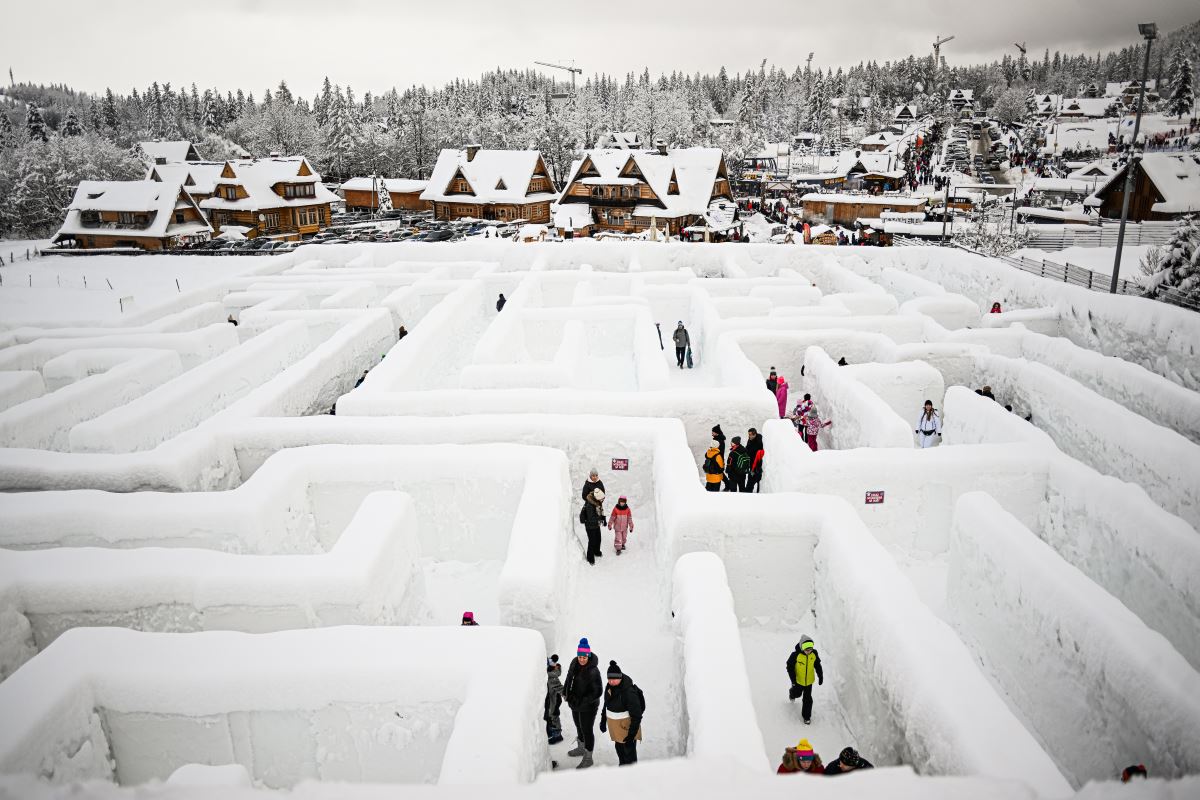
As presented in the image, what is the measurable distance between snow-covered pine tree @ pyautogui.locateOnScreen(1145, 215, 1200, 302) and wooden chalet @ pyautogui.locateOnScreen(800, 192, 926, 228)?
29.4 m

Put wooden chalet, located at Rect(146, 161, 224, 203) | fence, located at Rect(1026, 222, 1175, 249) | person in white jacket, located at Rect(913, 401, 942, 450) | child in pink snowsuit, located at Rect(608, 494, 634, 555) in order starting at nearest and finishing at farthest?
1. child in pink snowsuit, located at Rect(608, 494, 634, 555)
2. person in white jacket, located at Rect(913, 401, 942, 450)
3. fence, located at Rect(1026, 222, 1175, 249)
4. wooden chalet, located at Rect(146, 161, 224, 203)

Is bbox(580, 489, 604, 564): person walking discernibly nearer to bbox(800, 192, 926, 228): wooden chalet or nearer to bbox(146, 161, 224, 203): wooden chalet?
bbox(800, 192, 926, 228): wooden chalet

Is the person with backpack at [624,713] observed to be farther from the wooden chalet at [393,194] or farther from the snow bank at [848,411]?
the wooden chalet at [393,194]

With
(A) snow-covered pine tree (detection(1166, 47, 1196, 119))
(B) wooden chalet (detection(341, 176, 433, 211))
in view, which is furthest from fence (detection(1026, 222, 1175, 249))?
(B) wooden chalet (detection(341, 176, 433, 211))

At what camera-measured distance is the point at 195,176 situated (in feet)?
167

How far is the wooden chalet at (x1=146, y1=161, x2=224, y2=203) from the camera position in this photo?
50.2m

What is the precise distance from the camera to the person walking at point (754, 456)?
1069cm

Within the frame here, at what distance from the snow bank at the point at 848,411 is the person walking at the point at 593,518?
4.41 m

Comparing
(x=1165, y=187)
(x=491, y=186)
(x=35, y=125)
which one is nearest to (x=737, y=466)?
(x=1165, y=187)

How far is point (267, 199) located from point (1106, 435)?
53001 mm

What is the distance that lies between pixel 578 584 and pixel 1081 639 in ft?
18.2

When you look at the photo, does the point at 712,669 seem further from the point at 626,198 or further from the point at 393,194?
the point at 393,194

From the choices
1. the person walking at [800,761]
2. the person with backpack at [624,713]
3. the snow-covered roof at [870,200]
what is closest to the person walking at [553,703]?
the person with backpack at [624,713]

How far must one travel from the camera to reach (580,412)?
11641mm
